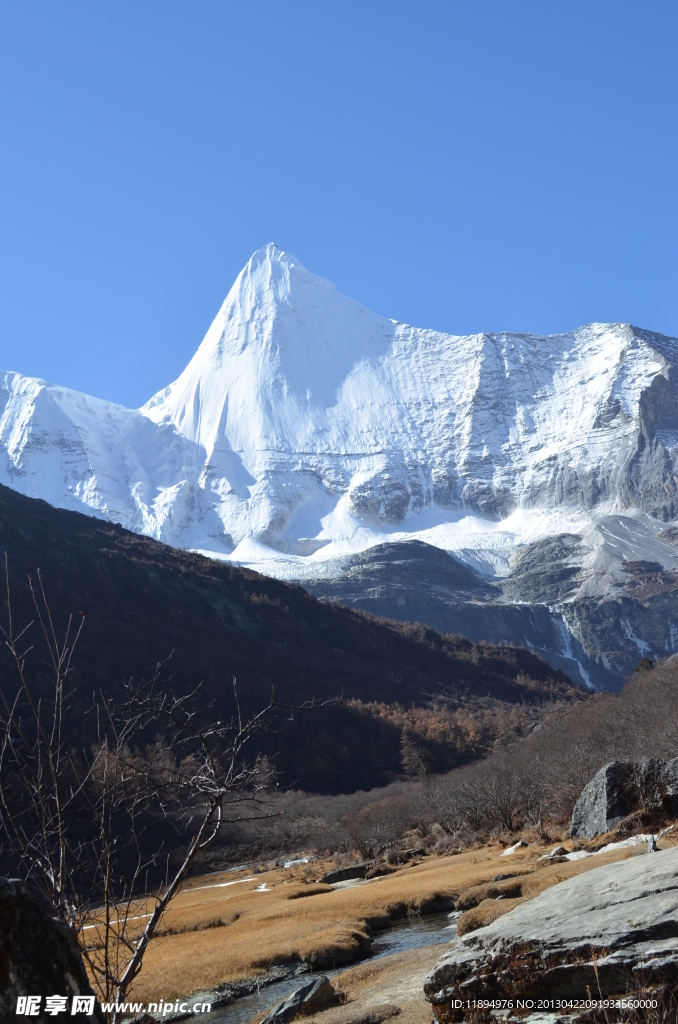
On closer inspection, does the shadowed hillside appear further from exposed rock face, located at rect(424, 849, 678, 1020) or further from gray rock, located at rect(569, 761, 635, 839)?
exposed rock face, located at rect(424, 849, 678, 1020)

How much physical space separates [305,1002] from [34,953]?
11.1 meters

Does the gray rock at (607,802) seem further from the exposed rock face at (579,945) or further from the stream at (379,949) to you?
the exposed rock face at (579,945)

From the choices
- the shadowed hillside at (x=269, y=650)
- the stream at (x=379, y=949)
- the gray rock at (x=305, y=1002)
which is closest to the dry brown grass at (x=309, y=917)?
the stream at (x=379, y=949)

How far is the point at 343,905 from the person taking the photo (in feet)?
91.2

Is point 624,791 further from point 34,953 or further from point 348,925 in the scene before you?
point 34,953

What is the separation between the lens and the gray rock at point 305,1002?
547 inches

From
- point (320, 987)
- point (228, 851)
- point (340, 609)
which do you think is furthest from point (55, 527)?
point (320, 987)

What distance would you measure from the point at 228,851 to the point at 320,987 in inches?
2171

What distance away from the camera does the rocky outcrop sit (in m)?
26.7

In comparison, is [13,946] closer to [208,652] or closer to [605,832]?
[605,832]

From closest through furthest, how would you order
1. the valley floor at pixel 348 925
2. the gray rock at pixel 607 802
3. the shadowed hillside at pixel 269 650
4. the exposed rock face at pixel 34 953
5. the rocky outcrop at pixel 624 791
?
the exposed rock face at pixel 34 953 → the valley floor at pixel 348 925 → the rocky outcrop at pixel 624 791 → the gray rock at pixel 607 802 → the shadowed hillside at pixel 269 650

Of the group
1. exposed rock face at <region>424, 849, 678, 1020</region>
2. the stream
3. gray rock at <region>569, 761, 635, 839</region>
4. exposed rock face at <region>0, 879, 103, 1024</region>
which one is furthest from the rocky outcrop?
exposed rock face at <region>0, 879, 103, 1024</region>

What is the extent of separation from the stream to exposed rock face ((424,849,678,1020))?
28.7 feet

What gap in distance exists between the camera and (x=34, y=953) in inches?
192
